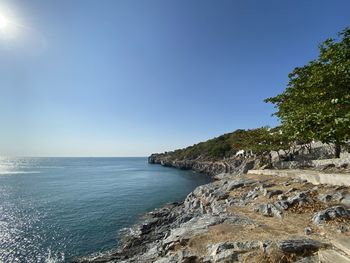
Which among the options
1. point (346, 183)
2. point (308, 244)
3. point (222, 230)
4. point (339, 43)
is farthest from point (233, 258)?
point (339, 43)

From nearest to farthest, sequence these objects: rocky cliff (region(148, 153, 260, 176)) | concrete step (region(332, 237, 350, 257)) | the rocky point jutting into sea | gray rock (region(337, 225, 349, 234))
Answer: concrete step (region(332, 237, 350, 257))
the rocky point jutting into sea
gray rock (region(337, 225, 349, 234))
rocky cliff (region(148, 153, 260, 176))

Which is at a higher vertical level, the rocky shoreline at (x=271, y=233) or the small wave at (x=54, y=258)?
the rocky shoreline at (x=271, y=233)

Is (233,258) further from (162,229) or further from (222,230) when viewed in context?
(162,229)

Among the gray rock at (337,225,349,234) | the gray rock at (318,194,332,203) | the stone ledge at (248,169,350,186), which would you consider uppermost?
the stone ledge at (248,169,350,186)

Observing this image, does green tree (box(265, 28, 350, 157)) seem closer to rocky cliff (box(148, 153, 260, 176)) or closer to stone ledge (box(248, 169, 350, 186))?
stone ledge (box(248, 169, 350, 186))

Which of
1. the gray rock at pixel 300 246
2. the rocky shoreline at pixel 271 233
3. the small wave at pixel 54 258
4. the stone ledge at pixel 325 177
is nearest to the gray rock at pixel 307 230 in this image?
the rocky shoreline at pixel 271 233

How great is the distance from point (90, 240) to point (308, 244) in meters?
21.4

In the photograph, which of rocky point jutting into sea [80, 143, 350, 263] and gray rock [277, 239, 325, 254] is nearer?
gray rock [277, 239, 325, 254]

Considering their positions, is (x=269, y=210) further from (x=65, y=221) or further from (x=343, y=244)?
(x=65, y=221)

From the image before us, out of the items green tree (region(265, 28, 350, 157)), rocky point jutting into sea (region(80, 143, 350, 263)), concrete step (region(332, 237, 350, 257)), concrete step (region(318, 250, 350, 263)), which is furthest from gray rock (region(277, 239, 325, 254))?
green tree (region(265, 28, 350, 157))

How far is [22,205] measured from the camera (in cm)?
3931

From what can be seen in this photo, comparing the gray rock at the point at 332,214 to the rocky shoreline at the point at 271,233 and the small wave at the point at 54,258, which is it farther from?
the small wave at the point at 54,258

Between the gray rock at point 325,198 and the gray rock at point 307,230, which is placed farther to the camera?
the gray rock at point 325,198

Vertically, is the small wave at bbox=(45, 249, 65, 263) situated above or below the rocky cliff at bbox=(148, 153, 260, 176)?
below
